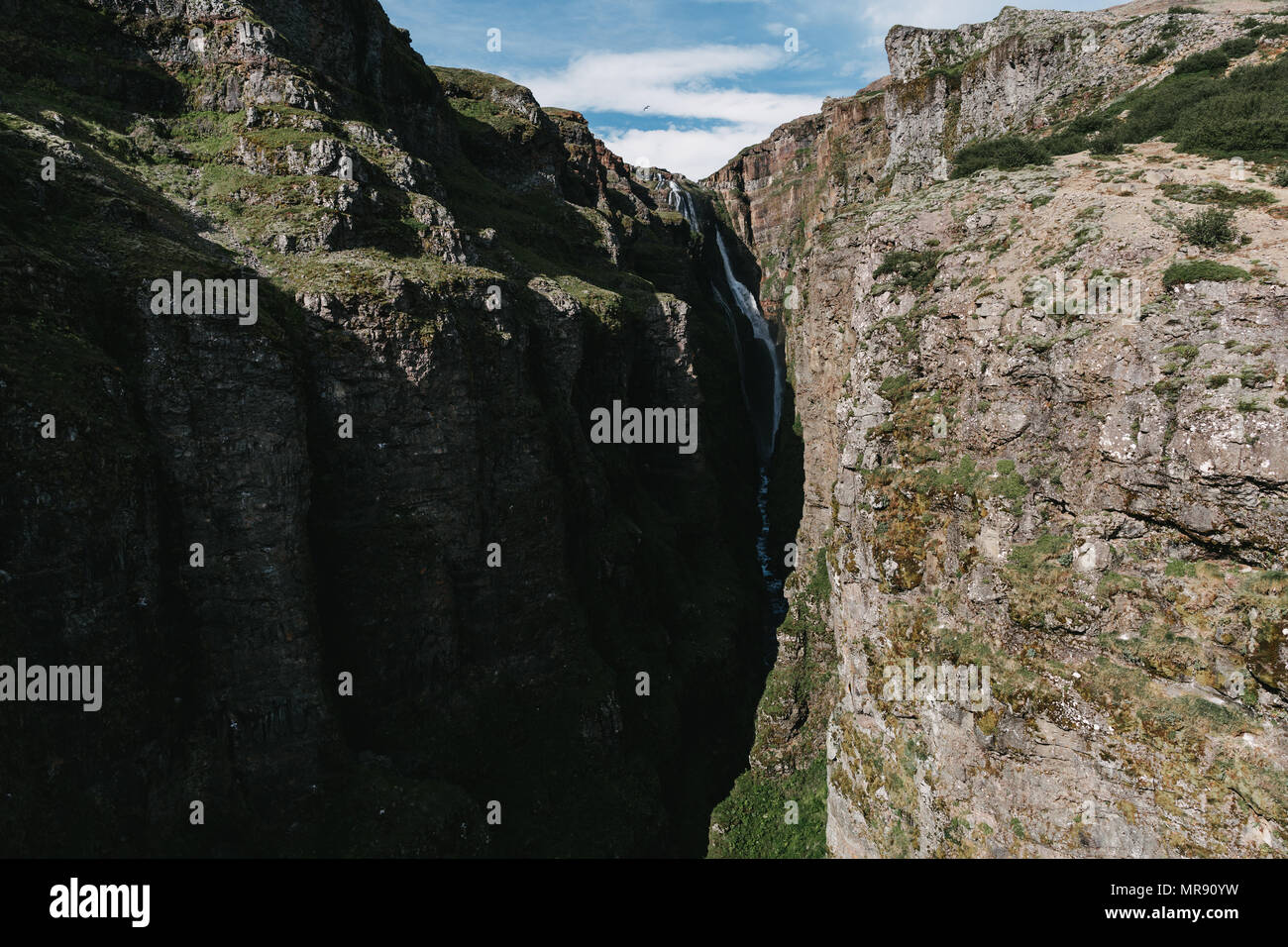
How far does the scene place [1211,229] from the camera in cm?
1672

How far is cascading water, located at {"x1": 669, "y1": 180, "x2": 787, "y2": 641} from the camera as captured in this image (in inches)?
1885

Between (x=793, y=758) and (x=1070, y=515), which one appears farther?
(x=793, y=758)

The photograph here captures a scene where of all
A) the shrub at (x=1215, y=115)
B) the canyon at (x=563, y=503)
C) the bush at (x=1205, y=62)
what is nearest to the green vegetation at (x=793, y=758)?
the canyon at (x=563, y=503)

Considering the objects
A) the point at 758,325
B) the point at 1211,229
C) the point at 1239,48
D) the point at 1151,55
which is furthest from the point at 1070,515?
the point at 758,325

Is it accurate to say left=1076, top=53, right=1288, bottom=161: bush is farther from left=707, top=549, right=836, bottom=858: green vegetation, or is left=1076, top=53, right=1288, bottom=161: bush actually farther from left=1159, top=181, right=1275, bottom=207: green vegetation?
left=707, top=549, right=836, bottom=858: green vegetation

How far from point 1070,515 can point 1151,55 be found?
29.3m

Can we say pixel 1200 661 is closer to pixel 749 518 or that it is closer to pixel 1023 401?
pixel 1023 401

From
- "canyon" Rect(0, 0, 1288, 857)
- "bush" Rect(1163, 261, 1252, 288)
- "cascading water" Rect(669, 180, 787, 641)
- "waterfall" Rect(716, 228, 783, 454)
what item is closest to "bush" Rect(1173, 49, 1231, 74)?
"canyon" Rect(0, 0, 1288, 857)

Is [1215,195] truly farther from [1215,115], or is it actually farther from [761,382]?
[761,382]

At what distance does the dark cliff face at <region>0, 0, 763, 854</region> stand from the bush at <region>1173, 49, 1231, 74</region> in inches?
1191

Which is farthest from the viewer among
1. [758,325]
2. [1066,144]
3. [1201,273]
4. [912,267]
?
[758,325]

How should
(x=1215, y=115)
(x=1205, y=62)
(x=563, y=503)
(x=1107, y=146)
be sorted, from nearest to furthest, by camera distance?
(x=1215, y=115) < (x=1107, y=146) < (x=1205, y=62) < (x=563, y=503)

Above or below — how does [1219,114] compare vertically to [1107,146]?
above

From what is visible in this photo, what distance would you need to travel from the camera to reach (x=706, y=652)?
120 feet
